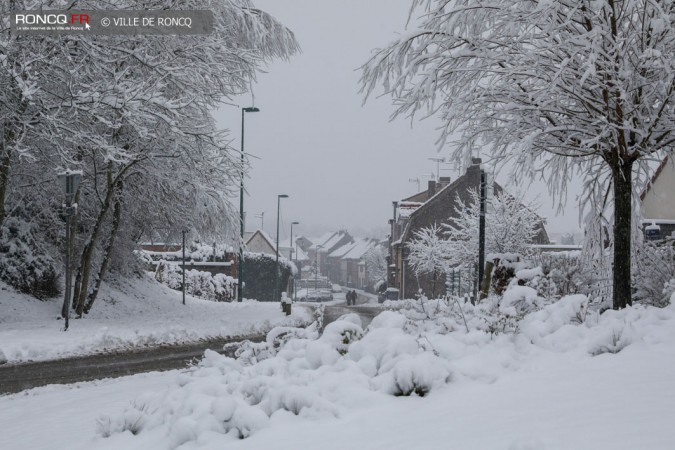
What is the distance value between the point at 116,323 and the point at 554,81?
12.4 metres

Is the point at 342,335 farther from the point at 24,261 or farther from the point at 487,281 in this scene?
the point at 24,261

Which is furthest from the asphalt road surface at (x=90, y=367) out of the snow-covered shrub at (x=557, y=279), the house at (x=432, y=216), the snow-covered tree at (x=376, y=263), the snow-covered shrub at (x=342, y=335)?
the snow-covered tree at (x=376, y=263)

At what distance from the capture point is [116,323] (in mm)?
15266

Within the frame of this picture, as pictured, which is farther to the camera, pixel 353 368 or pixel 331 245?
pixel 331 245

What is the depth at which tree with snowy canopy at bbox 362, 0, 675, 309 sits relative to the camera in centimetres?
705

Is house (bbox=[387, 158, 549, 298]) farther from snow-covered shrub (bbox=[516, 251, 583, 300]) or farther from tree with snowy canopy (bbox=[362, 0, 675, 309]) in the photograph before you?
tree with snowy canopy (bbox=[362, 0, 675, 309])

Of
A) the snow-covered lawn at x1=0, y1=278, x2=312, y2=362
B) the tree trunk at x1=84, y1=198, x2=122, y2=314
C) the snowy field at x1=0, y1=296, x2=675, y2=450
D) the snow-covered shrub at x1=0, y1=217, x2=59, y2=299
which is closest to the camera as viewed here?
the snowy field at x1=0, y1=296, x2=675, y2=450

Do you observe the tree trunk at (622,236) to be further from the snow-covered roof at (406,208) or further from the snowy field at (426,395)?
the snow-covered roof at (406,208)

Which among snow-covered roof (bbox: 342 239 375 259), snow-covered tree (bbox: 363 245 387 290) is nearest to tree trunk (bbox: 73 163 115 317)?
snow-covered tree (bbox: 363 245 387 290)

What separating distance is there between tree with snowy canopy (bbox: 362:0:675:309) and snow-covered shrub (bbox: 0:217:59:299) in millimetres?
12407

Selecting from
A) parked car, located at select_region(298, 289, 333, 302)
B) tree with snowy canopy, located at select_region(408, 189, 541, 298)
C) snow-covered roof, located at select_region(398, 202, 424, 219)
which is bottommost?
parked car, located at select_region(298, 289, 333, 302)

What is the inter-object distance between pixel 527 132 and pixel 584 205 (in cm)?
213

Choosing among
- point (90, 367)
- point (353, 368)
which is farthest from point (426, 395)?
point (90, 367)

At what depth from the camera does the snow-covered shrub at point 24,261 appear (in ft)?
53.6
